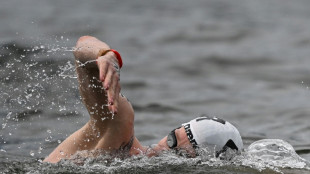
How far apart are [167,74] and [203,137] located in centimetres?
901

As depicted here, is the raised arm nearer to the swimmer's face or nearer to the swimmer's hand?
the swimmer's face

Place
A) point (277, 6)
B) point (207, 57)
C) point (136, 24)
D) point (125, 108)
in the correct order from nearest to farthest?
point (125, 108) < point (207, 57) < point (136, 24) < point (277, 6)

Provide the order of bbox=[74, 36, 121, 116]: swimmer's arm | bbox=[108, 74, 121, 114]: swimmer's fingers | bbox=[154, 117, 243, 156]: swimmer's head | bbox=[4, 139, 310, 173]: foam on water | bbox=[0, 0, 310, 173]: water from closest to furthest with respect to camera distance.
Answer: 1. bbox=[108, 74, 121, 114]: swimmer's fingers
2. bbox=[74, 36, 121, 116]: swimmer's arm
3. bbox=[4, 139, 310, 173]: foam on water
4. bbox=[154, 117, 243, 156]: swimmer's head
5. bbox=[0, 0, 310, 173]: water

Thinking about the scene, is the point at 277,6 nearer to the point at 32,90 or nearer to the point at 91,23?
the point at 91,23

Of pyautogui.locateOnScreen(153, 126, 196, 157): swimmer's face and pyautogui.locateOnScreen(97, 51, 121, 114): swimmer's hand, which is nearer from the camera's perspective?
pyautogui.locateOnScreen(97, 51, 121, 114): swimmer's hand

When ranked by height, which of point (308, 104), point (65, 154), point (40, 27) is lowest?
point (65, 154)

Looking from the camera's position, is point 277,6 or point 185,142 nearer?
point 185,142

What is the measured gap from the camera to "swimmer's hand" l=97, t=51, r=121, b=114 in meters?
5.59

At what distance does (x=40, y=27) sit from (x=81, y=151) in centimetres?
1315

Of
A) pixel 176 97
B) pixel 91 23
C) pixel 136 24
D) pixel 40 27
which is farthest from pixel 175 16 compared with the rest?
pixel 176 97

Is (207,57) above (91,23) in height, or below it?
below

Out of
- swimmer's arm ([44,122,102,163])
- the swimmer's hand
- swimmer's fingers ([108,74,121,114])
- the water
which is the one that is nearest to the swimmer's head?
the water

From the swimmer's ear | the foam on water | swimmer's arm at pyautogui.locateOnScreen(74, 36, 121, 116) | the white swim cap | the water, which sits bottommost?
the foam on water

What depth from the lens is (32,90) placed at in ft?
46.2
